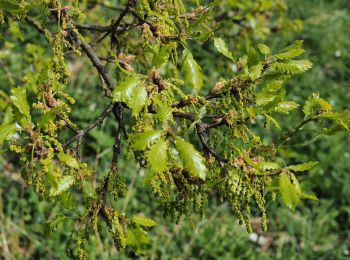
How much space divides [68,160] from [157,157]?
0.28 metres

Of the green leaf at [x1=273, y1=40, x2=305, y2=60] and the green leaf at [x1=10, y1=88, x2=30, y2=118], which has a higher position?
the green leaf at [x1=10, y1=88, x2=30, y2=118]

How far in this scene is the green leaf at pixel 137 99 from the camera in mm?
1226

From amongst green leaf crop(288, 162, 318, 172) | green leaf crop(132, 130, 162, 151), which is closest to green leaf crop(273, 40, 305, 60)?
green leaf crop(288, 162, 318, 172)

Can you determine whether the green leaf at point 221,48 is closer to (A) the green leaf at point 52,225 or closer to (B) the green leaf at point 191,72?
(B) the green leaf at point 191,72

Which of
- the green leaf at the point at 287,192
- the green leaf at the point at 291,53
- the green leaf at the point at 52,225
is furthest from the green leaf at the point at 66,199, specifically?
the green leaf at the point at 291,53

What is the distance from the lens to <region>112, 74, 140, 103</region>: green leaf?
1233mm

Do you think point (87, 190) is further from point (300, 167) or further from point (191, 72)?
point (300, 167)

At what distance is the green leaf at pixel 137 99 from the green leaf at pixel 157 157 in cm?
10

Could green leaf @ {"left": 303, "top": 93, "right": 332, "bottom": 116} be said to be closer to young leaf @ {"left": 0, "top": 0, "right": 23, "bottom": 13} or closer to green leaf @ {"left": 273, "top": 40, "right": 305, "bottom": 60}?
green leaf @ {"left": 273, "top": 40, "right": 305, "bottom": 60}

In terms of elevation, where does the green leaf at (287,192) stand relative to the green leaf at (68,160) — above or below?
below

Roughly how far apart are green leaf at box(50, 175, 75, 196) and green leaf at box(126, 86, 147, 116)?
269mm

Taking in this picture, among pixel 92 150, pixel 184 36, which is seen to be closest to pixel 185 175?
pixel 184 36

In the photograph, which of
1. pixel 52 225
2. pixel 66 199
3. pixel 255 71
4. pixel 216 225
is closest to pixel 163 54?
pixel 255 71

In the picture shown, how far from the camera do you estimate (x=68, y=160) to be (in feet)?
4.37
